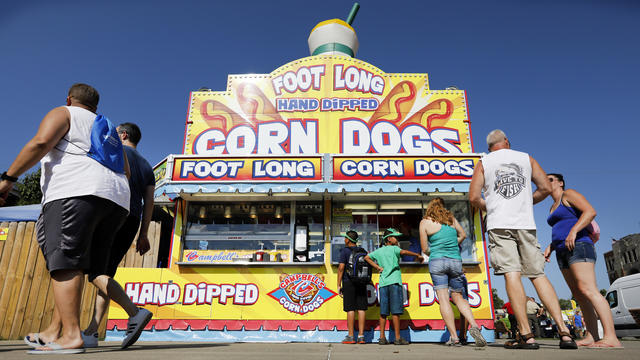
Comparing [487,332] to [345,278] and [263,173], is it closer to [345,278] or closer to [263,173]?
[345,278]

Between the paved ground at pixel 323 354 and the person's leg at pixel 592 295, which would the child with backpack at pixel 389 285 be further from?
the paved ground at pixel 323 354

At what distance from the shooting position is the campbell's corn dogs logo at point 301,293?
626 cm

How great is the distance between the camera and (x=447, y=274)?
4.20m

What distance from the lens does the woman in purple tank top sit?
11.3ft

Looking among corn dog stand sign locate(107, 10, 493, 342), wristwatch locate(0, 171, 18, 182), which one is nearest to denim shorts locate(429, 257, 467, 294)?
corn dog stand sign locate(107, 10, 493, 342)

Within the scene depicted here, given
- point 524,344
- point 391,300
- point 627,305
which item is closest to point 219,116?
point 391,300

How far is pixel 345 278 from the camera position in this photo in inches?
219

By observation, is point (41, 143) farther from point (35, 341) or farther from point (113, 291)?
point (35, 341)

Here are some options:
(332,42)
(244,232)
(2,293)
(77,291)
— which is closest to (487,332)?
(244,232)

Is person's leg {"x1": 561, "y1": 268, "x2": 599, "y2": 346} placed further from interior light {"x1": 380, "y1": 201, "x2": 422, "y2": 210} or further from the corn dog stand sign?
interior light {"x1": 380, "y1": 201, "x2": 422, "y2": 210}

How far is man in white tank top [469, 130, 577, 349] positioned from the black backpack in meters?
2.44

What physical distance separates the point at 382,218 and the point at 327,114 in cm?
268

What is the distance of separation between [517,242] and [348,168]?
11.6 feet

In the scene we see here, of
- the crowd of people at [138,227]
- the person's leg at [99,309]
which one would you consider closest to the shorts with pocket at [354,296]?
the crowd of people at [138,227]
